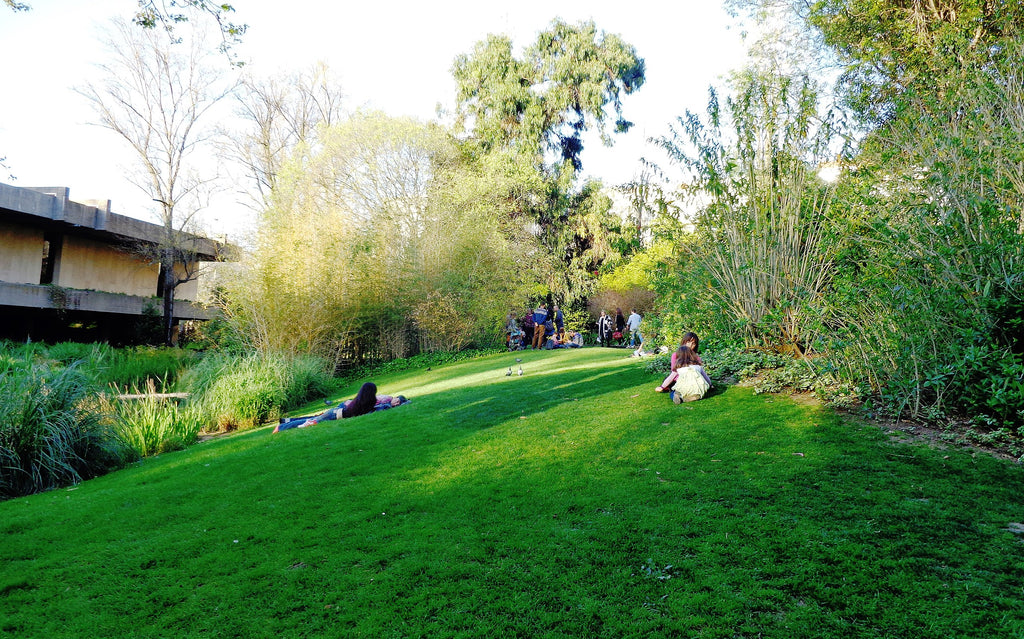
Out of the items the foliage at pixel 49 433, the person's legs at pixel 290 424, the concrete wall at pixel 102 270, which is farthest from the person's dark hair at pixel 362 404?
the concrete wall at pixel 102 270

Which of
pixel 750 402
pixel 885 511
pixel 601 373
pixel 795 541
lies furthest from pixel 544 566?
pixel 601 373

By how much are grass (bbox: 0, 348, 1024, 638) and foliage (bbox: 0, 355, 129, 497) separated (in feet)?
2.95

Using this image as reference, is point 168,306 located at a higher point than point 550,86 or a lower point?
lower

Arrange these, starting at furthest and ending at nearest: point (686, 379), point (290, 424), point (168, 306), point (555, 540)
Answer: point (168, 306)
point (290, 424)
point (686, 379)
point (555, 540)

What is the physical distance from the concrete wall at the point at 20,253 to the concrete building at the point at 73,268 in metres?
0.03

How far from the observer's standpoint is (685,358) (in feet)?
24.6

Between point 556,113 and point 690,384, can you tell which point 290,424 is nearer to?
point 690,384

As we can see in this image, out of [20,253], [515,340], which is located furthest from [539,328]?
[20,253]

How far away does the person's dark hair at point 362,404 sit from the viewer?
8.66 meters

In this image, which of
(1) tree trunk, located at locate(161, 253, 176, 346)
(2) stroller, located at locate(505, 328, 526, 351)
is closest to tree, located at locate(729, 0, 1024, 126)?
(2) stroller, located at locate(505, 328, 526, 351)

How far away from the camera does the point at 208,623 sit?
3025mm

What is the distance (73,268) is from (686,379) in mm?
23701

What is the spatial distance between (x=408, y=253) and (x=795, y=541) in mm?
15632

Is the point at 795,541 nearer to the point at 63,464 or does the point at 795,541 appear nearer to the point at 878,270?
the point at 878,270
